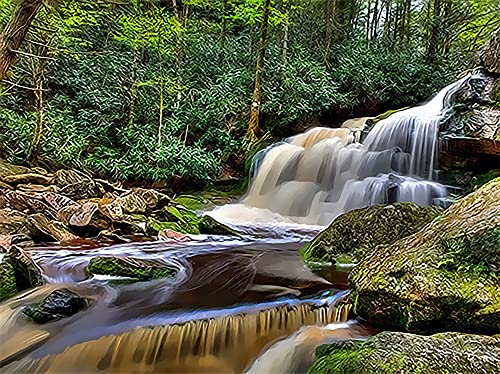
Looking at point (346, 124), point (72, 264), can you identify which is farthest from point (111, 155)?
point (346, 124)

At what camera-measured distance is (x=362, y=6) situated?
13461 mm

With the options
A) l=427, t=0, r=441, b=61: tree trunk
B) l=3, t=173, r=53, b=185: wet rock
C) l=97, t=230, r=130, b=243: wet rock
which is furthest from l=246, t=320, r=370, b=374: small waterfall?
l=427, t=0, r=441, b=61: tree trunk

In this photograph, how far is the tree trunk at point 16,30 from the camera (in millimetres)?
3291

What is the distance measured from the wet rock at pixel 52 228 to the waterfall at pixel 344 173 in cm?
269

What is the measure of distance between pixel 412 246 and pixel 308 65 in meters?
8.63

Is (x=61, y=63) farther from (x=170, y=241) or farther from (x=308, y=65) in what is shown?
(x=170, y=241)

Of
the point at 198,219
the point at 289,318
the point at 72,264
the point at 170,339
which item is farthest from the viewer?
the point at 198,219

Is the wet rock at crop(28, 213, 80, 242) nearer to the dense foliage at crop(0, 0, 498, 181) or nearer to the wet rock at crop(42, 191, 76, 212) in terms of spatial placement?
the wet rock at crop(42, 191, 76, 212)

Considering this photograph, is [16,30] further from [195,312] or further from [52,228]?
[195,312]

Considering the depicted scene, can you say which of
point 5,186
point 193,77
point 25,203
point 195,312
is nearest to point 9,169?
point 5,186

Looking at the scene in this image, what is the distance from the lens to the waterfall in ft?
22.9

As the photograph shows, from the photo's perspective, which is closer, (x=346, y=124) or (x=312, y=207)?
(x=312, y=207)

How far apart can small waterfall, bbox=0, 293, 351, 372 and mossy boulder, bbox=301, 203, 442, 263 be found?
1143 mm

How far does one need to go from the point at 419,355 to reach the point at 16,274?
2977 millimetres
